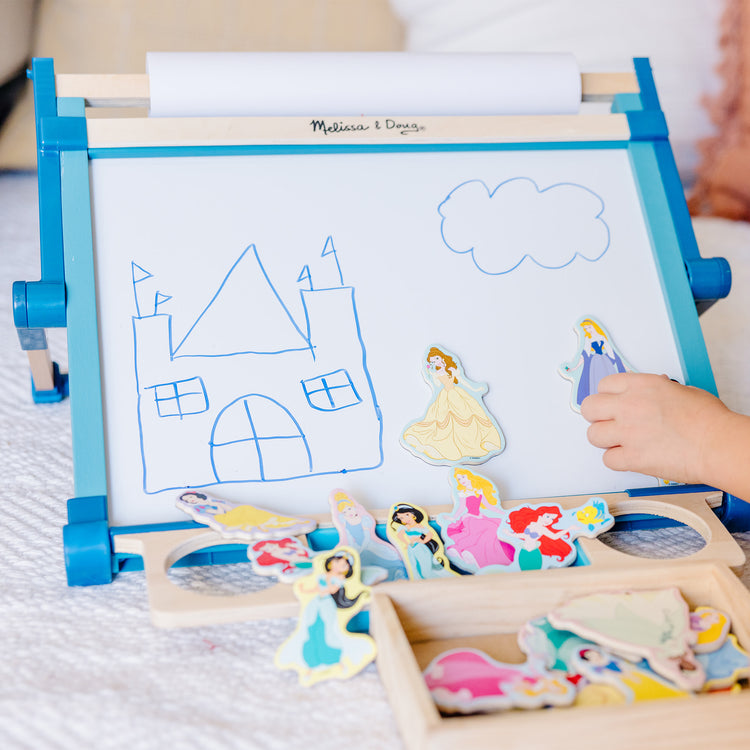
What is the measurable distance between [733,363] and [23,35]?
1.17 m

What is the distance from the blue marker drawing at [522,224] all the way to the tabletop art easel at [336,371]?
43 mm

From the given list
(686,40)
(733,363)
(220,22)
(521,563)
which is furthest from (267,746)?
Answer: (686,40)

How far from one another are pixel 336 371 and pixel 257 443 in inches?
3.5

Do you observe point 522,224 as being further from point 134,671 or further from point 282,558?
point 134,671

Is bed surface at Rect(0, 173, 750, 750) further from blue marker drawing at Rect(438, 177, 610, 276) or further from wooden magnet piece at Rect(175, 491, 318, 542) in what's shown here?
blue marker drawing at Rect(438, 177, 610, 276)

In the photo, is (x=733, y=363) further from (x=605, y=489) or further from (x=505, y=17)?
(x=505, y=17)

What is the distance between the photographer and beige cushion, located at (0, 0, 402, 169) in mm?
1320

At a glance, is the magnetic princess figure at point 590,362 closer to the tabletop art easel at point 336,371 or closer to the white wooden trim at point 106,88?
the tabletop art easel at point 336,371

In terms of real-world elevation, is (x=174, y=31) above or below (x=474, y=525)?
above

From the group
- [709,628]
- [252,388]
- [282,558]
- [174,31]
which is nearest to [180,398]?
[252,388]

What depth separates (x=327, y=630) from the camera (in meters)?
0.56

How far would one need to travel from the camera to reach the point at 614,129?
0.81 meters

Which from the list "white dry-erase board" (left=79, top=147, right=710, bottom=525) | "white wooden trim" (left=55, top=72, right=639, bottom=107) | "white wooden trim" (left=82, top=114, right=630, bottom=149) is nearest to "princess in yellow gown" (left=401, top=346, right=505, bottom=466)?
"white dry-erase board" (left=79, top=147, right=710, bottom=525)

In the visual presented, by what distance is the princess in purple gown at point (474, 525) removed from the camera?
2.04 feet
